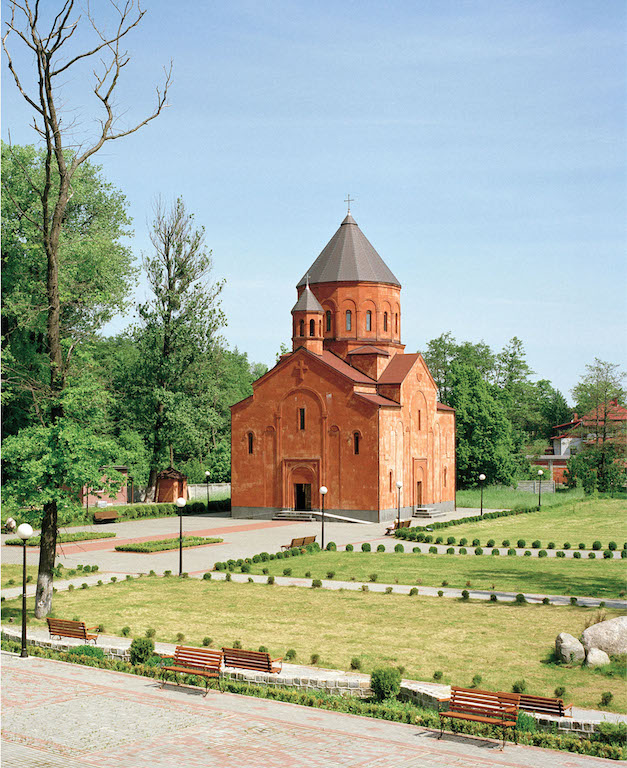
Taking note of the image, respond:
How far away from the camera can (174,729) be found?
498 inches

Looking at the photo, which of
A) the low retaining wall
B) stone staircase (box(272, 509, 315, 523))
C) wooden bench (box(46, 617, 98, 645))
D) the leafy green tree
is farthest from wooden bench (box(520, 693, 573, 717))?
the leafy green tree

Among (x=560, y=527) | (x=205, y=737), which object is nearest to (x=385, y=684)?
(x=205, y=737)

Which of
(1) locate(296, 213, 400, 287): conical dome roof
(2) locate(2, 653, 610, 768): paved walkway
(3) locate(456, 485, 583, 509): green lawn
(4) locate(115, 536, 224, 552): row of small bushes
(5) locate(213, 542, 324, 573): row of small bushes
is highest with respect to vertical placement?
(1) locate(296, 213, 400, 287): conical dome roof

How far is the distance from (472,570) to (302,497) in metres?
19.0

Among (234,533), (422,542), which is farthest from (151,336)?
(422,542)

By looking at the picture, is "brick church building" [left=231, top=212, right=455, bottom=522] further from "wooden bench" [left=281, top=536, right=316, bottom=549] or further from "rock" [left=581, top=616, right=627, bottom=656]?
"rock" [left=581, top=616, right=627, bottom=656]

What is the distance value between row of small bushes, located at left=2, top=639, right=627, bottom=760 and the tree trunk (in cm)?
404

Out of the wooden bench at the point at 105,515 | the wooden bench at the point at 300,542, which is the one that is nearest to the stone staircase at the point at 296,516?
the wooden bench at the point at 105,515

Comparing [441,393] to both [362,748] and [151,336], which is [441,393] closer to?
[151,336]

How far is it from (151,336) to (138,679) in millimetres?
37220

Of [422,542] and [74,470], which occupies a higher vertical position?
[74,470]

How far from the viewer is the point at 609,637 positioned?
54.9ft

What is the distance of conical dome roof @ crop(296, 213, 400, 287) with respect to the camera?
5000 cm

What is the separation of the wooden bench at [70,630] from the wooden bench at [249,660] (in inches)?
139
